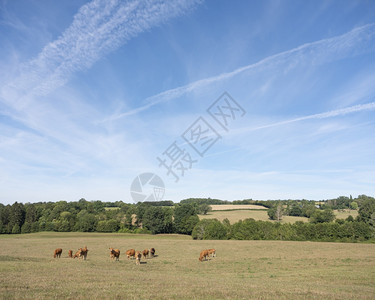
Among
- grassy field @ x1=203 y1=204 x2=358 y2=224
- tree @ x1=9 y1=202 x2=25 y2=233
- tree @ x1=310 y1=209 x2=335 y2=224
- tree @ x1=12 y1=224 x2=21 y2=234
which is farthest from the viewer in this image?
grassy field @ x1=203 y1=204 x2=358 y2=224

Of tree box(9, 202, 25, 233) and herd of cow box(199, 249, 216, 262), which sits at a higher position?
tree box(9, 202, 25, 233)

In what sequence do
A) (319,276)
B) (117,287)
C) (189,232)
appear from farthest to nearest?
(189,232), (319,276), (117,287)

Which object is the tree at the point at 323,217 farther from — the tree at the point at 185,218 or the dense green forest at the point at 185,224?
the tree at the point at 185,218

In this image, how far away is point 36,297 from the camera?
10.0 metres

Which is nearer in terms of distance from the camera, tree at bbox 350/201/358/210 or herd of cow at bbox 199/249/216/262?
herd of cow at bbox 199/249/216/262

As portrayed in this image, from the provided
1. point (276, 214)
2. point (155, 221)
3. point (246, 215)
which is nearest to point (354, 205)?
point (276, 214)

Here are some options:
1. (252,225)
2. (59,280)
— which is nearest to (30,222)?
(252,225)

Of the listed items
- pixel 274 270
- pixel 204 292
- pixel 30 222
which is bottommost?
pixel 274 270

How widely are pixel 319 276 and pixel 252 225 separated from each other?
182ft

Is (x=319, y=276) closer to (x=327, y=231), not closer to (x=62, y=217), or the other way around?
(x=327, y=231)

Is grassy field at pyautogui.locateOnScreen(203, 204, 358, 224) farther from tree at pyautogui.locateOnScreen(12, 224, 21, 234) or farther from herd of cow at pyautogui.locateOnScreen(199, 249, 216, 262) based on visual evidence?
tree at pyautogui.locateOnScreen(12, 224, 21, 234)

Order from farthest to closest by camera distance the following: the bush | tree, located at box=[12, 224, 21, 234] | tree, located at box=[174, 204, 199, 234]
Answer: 1. tree, located at box=[12, 224, 21, 234]
2. tree, located at box=[174, 204, 199, 234]
3. the bush

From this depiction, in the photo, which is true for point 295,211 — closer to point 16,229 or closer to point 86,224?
point 86,224

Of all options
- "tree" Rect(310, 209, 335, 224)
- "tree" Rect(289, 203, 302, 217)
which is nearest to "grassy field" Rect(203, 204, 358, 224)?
"tree" Rect(310, 209, 335, 224)
